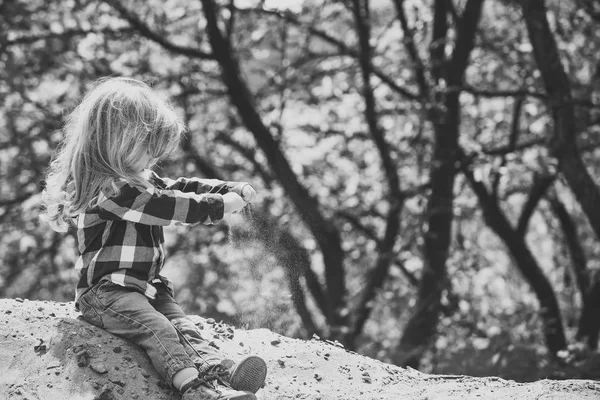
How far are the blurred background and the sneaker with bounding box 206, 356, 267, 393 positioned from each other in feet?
8.34

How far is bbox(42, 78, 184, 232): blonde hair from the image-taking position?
3.12 metres

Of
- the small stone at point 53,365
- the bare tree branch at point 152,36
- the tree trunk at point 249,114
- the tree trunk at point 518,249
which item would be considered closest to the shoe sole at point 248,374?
the small stone at point 53,365

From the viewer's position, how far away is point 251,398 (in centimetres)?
277

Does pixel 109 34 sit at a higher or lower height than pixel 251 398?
higher

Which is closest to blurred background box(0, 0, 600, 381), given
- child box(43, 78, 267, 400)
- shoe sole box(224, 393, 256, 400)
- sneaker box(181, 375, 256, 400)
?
child box(43, 78, 267, 400)

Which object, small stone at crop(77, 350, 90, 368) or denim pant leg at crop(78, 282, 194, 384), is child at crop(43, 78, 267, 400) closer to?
denim pant leg at crop(78, 282, 194, 384)

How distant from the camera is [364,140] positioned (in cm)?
912

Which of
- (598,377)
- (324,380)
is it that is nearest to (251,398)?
(324,380)

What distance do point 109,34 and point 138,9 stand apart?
620mm

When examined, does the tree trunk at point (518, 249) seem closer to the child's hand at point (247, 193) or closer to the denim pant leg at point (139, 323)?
the child's hand at point (247, 193)

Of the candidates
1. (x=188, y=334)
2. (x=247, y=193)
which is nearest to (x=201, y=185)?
(x=247, y=193)

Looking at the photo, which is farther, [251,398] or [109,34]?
[109,34]

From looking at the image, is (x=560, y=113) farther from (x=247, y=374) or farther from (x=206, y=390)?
(x=206, y=390)

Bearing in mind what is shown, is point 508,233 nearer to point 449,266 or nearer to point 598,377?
point 449,266
